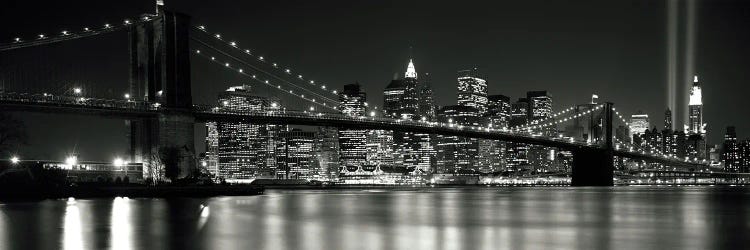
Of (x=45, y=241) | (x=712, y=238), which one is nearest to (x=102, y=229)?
(x=45, y=241)

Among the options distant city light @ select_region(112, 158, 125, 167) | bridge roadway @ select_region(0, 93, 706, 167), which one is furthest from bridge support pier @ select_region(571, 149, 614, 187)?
distant city light @ select_region(112, 158, 125, 167)

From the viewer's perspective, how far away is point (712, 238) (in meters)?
21.6

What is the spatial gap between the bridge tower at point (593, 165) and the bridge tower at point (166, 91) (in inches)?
1505

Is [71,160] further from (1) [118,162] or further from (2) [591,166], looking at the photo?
(2) [591,166]

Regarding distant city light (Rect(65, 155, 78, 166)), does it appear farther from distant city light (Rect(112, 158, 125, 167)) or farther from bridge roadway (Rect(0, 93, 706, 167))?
bridge roadway (Rect(0, 93, 706, 167))

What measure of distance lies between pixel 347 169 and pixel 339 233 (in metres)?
112

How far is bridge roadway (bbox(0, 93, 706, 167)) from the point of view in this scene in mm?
41406

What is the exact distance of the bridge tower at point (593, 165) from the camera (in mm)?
70688

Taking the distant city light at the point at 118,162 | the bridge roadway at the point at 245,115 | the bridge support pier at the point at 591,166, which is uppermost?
the bridge roadway at the point at 245,115

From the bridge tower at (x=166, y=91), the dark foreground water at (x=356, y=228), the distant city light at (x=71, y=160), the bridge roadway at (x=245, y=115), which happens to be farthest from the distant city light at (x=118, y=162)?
the dark foreground water at (x=356, y=228)

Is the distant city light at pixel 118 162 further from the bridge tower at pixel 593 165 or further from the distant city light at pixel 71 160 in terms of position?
the bridge tower at pixel 593 165

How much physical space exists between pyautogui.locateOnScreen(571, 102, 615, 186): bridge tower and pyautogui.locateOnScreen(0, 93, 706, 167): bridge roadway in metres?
0.76

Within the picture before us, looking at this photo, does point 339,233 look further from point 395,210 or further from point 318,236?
point 395,210

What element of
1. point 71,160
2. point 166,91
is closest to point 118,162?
point 71,160
